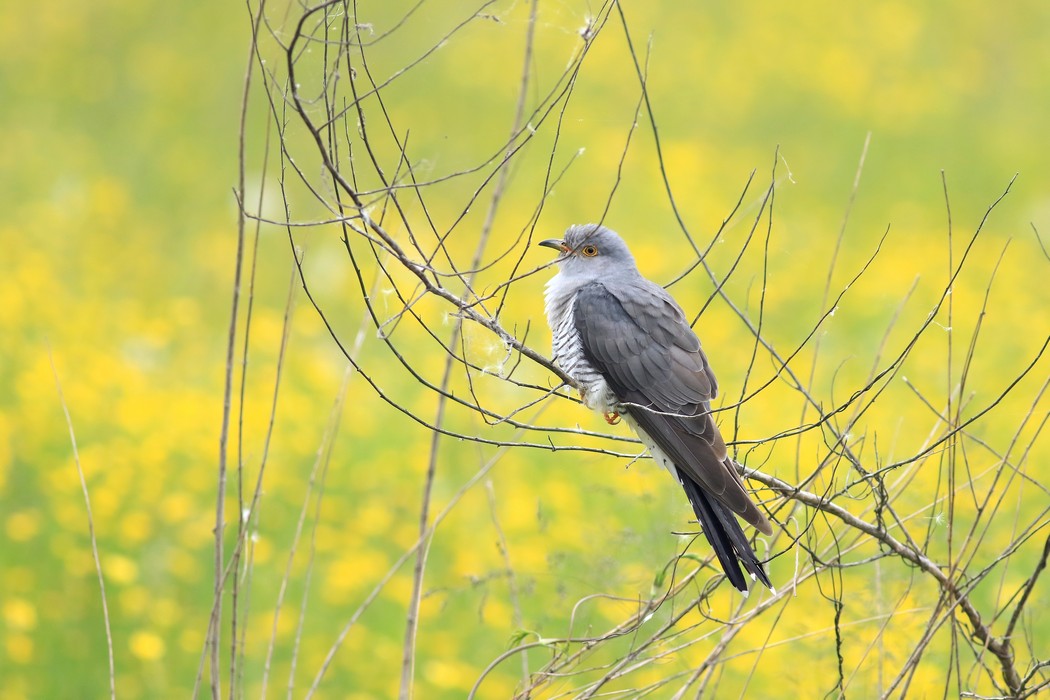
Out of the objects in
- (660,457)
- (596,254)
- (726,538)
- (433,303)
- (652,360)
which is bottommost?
(726,538)

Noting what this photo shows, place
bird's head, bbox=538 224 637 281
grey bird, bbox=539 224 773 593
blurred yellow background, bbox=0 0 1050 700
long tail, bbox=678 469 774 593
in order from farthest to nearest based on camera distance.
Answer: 1. blurred yellow background, bbox=0 0 1050 700
2. bird's head, bbox=538 224 637 281
3. grey bird, bbox=539 224 773 593
4. long tail, bbox=678 469 774 593

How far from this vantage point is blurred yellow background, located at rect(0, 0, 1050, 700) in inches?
199

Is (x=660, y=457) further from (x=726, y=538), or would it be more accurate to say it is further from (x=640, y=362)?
(x=726, y=538)

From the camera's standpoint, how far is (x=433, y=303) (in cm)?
899

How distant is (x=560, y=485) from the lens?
645 centimetres

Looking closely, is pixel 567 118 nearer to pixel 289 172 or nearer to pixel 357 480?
pixel 289 172

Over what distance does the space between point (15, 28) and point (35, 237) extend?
211 inches

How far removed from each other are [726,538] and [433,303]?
20.1 feet

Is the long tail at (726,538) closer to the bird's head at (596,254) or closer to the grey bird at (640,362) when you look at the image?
the grey bird at (640,362)

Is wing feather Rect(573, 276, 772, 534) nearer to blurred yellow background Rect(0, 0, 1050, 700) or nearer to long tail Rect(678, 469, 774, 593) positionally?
long tail Rect(678, 469, 774, 593)

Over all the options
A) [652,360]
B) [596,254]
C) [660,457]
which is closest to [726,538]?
[660,457]

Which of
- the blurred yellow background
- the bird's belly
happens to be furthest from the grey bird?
the blurred yellow background

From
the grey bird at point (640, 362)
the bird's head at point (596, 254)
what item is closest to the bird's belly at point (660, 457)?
the grey bird at point (640, 362)

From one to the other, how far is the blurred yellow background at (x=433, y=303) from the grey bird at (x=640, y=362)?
0.32m
